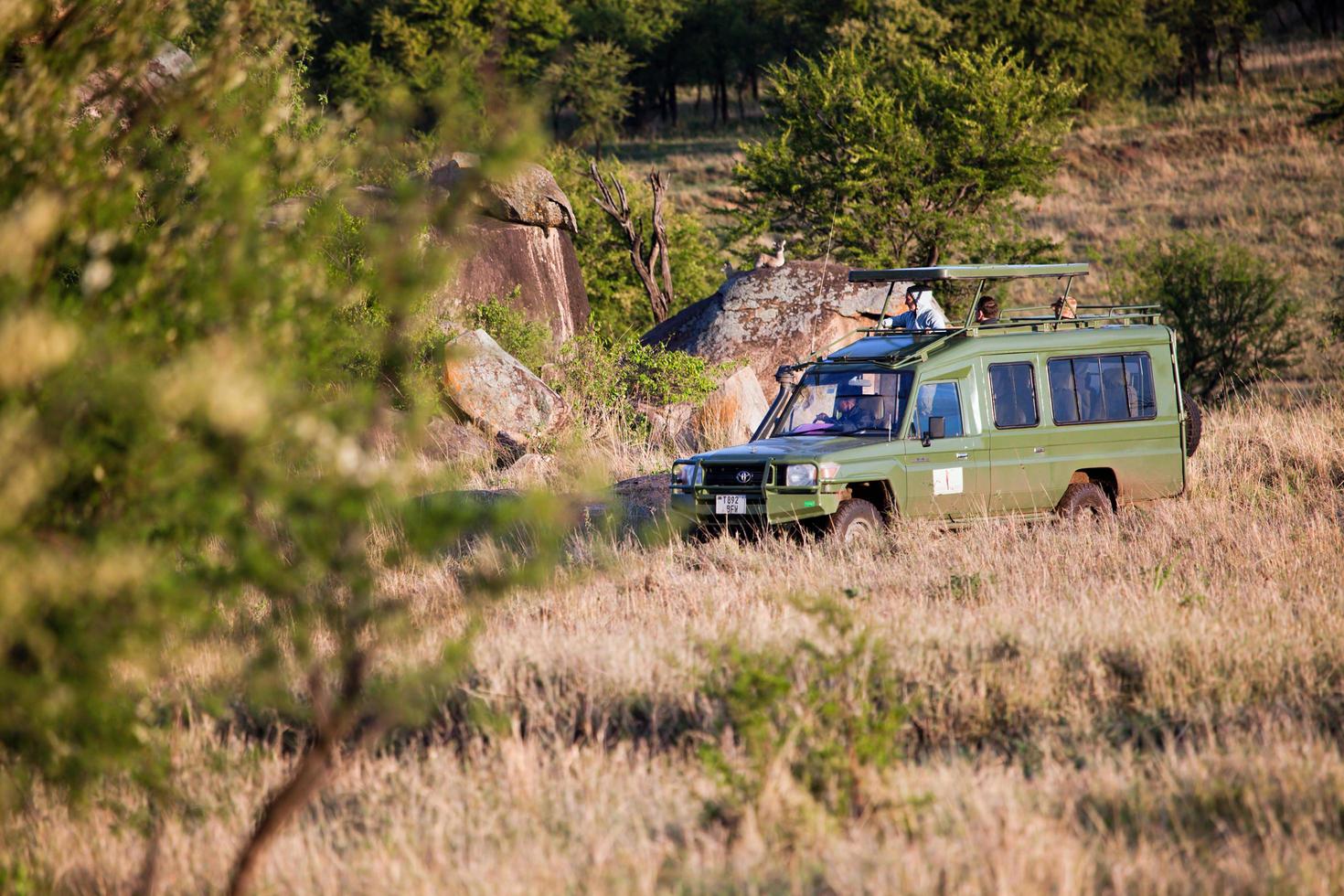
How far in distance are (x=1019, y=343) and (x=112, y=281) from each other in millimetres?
8277

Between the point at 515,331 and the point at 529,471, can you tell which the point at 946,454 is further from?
the point at 515,331

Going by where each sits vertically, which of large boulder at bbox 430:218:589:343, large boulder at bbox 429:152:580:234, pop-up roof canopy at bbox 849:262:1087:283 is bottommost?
pop-up roof canopy at bbox 849:262:1087:283

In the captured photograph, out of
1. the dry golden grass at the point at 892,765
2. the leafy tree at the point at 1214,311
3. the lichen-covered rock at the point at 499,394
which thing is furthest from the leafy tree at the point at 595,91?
the dry golden grass at the point at 892,765

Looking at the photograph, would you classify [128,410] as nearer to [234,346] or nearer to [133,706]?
[234,346]

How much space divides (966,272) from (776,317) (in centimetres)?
695

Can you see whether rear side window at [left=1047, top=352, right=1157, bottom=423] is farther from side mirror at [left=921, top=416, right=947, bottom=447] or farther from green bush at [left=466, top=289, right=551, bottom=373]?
green bush at [left=466, top=289, right=551, bottom=373]

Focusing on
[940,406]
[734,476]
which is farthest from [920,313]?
[734,476]

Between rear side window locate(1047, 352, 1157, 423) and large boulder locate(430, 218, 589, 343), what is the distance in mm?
9713

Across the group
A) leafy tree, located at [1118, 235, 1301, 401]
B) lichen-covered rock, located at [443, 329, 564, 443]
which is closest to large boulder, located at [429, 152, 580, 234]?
lichen-covered rock, located at [443, 329, 564, 443]

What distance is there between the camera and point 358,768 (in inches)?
211

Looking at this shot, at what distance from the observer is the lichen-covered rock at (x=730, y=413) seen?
51.2 ft

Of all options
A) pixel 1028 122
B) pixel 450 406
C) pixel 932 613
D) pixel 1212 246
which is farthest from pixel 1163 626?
pixel 1028 122

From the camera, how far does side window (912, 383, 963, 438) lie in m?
10.4

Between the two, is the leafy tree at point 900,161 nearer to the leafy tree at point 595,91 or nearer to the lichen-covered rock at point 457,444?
the lichen-covered rock at point 457,444
